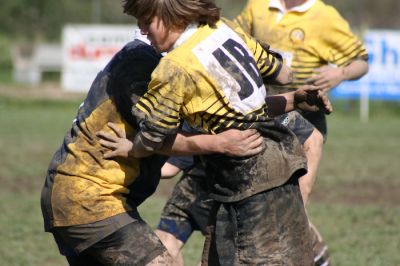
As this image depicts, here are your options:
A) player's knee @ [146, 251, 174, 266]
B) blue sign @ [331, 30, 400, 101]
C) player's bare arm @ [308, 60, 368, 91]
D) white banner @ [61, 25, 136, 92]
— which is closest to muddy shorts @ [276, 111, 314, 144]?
player's bare arm @ [308, 60, 368, 91]

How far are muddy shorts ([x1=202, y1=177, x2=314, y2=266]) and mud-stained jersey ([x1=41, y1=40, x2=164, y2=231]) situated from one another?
0.48 meters

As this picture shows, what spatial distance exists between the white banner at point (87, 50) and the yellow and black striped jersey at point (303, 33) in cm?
1478

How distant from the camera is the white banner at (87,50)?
814 inches

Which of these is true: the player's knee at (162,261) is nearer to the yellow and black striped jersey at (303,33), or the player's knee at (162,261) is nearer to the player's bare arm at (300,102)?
the player's bare arm at (300,102)

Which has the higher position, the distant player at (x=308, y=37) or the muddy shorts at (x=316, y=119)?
the distant player at (x=308, y=37)

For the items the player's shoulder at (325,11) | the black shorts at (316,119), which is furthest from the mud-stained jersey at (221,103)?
the player's shoulder at (325,11)

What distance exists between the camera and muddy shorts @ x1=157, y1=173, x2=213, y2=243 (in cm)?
568

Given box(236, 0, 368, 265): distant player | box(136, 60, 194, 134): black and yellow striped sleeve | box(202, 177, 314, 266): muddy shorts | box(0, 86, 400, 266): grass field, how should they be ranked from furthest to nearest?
box(0, 86, 400, 266): grass field
box(236, 0, 368, 265): distant player
box(202, 177, 314, 266): muddy shorts
box(136, 60, 194, 134): black and yellow striped sleeve

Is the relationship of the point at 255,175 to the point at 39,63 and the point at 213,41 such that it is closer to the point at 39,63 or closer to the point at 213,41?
the point at 213,41

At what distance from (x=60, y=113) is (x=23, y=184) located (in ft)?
32.4

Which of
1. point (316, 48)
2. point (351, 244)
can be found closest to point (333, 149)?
point (351, 244)

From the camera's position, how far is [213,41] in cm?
378

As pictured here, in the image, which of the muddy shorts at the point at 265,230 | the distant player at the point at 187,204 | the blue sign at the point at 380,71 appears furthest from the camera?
the blue sign at the point at 380,71

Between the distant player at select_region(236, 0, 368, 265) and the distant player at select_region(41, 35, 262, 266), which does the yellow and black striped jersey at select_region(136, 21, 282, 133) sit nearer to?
the distant player at select_region(41, 35, 262, 266)
